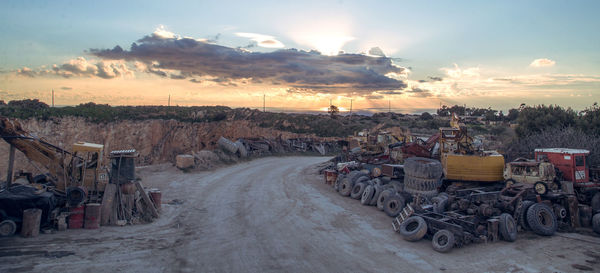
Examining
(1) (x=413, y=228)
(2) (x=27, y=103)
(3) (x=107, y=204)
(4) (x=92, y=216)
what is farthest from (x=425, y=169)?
(2) (x=27, y=103)

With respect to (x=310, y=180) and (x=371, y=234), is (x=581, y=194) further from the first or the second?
(x=310, y=180)

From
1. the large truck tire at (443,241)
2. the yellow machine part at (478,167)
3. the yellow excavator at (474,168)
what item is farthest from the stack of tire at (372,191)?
the large truck tire at (443,241)

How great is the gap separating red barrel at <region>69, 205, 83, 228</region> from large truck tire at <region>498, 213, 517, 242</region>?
12139 mm

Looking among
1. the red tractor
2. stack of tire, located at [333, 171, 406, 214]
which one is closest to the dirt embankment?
stack of tire, located at [333, 171, 406, 214]

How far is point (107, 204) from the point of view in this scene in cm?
1080

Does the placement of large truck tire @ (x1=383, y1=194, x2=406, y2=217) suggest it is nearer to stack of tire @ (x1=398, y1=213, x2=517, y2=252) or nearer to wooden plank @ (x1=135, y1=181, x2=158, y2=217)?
stack of tire @ (x1=398, y1=213, x2=517, y2=252)

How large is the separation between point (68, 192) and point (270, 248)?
6.24m

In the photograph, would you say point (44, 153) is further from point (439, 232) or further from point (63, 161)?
point (439, 232)

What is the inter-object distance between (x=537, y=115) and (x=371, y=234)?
68.2 ft

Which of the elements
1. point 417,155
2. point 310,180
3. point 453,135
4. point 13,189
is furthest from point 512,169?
point 13,189

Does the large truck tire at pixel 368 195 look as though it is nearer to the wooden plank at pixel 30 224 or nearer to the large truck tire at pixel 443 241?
the large truck tire at pixel 443 241

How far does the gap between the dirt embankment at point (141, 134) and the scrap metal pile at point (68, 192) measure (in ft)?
76.5

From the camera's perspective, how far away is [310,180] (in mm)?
21281

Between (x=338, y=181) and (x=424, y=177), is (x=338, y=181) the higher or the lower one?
the lower one
